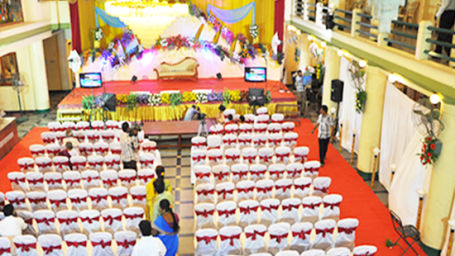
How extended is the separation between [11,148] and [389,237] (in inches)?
466

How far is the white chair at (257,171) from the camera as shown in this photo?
9938 millimetres

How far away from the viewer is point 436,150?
26.2 ft

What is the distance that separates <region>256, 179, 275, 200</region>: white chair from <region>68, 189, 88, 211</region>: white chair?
358cm

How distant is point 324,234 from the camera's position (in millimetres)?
7727

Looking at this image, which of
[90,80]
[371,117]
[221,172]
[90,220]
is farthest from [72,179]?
[90,80]

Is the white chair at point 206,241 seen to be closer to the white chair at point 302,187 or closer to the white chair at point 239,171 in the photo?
the white chair at point 302,187

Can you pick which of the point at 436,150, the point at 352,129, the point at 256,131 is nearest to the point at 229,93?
the point at 256,131

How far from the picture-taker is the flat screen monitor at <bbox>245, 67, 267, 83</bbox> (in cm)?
1791

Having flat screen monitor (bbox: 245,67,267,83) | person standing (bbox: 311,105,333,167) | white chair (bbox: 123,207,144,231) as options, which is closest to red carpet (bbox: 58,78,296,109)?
flat screen monitor (bbox: 245,67,267,83)

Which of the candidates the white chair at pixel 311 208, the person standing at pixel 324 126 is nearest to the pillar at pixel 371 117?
the person standing at pixel 324 126

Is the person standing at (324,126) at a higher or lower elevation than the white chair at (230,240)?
higher

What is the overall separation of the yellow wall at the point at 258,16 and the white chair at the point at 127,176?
37.1 feet

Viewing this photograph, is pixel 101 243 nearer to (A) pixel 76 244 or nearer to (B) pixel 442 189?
(A) pixel 76 244

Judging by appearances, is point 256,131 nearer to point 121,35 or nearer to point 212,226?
point 212,226
